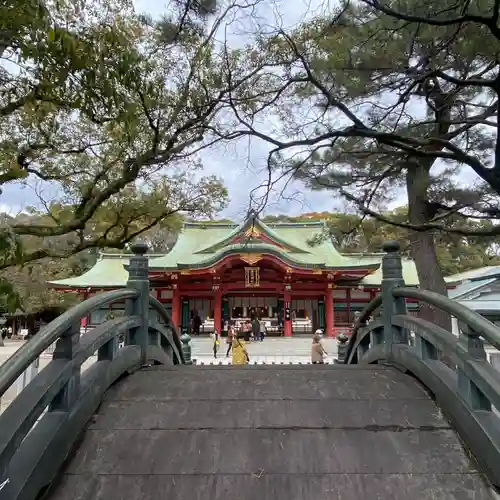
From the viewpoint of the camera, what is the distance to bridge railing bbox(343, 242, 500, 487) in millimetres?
2072

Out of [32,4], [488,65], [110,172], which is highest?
[488,65]

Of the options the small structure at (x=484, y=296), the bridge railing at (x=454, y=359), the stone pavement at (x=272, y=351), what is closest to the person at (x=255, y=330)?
the stone pavement at (x=272, y=351)

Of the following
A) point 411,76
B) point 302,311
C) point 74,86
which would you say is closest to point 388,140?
point 411,76

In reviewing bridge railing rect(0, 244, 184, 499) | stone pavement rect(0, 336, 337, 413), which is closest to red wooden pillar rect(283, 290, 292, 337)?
stone pavement rect(0, 336, 337, 413)

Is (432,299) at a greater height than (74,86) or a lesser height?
lesser

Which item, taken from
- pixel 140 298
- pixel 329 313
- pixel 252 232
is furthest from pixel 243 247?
pixel 140 298

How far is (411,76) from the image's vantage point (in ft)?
19.4

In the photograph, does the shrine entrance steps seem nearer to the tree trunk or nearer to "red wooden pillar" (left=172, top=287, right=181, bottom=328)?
the tree trunk

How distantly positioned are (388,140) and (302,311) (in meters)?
20.1

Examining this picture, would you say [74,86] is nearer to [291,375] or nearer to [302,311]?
[291,375]

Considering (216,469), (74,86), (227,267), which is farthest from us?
(227,267)

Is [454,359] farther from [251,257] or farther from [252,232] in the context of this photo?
[251,257]

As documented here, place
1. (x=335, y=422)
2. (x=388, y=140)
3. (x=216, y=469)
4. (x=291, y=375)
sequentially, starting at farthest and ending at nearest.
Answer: (x=388, y=140) < (x=291, y=375) < (x=335, y=422) < (x=216, y=469)

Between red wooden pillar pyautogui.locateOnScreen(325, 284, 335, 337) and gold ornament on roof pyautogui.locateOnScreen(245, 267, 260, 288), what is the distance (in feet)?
11.5
